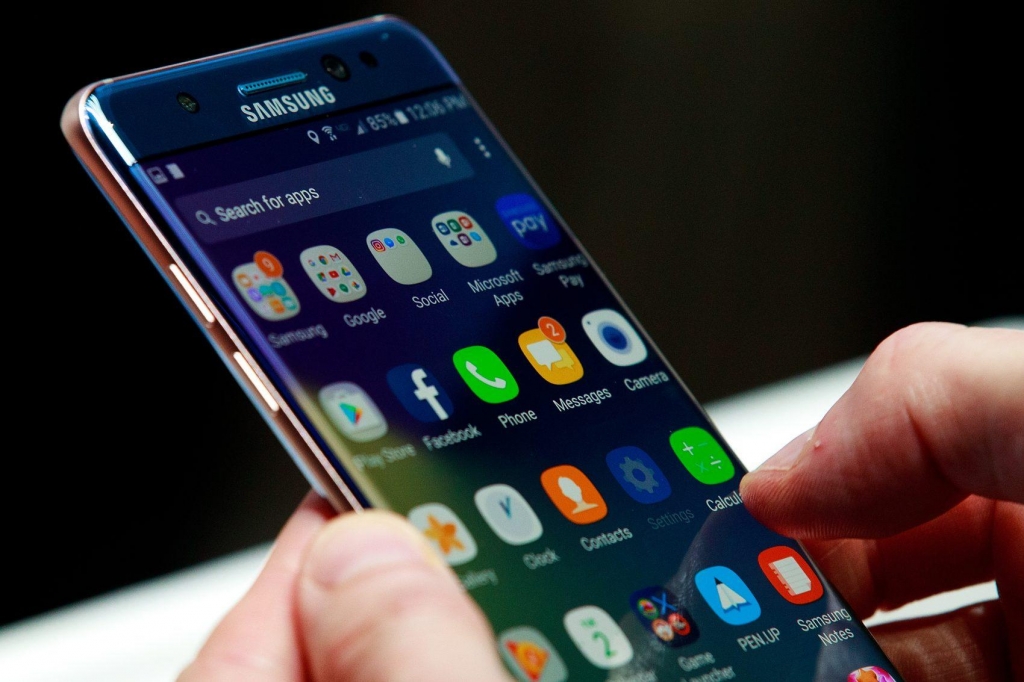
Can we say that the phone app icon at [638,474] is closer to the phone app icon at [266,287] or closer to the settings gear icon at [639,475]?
the settings gear icon at [639,475]

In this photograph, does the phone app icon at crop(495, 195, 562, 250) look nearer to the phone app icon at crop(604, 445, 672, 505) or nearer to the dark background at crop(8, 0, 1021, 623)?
the phone app icon at crop(604, 445, 672, 505)

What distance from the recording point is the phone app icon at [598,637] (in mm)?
419

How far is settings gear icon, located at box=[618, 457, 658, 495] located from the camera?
0.47 metres

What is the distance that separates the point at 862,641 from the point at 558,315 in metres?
0.21

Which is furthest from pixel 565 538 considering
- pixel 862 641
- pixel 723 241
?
pixel 723 241

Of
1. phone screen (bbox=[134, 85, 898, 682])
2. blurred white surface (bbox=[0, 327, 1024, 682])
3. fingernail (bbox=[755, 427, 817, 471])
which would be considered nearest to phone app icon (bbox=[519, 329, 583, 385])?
phone screen (bbox=[134, 85, 898, 682])

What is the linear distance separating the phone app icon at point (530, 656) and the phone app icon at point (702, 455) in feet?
0.40

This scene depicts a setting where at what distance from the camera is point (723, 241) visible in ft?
3.18

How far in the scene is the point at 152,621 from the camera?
662 millimetres

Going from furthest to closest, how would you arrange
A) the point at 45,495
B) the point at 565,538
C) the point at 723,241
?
the point at 723,241
the point at 45,495
the point at 565,538

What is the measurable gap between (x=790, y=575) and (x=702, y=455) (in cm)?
7

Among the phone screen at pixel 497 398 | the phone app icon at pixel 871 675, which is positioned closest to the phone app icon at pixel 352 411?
the phone screen at pixel 497 398

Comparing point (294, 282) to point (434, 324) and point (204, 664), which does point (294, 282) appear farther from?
point (204, 664)

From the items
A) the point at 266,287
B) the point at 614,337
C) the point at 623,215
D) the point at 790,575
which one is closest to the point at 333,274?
the point at 266,287
